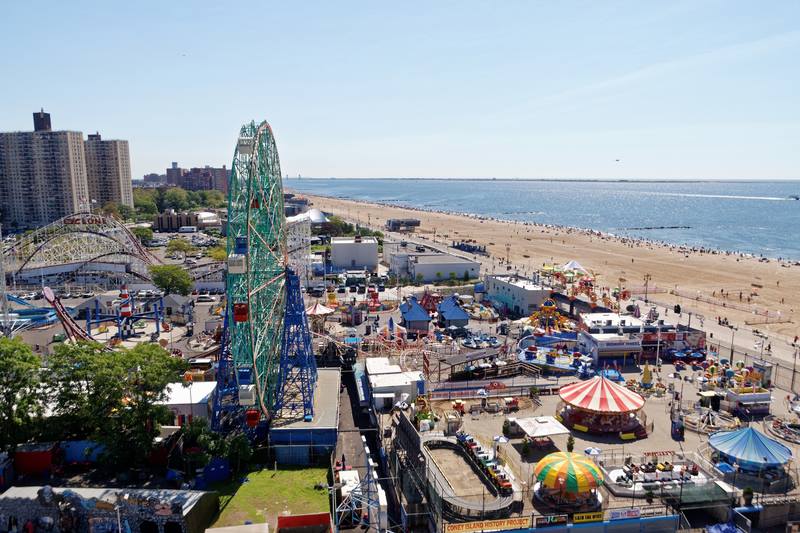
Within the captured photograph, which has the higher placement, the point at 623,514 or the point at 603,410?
the point at 603,410

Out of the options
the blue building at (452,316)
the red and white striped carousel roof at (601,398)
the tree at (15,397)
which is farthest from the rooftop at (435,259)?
the tree at (15,397)

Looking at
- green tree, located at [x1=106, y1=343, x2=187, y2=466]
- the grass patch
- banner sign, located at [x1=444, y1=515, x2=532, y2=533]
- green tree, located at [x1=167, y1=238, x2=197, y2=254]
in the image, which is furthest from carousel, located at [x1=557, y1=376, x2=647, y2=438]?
green tree, located at [x1=167, y1=238, x2=197, y2=254]

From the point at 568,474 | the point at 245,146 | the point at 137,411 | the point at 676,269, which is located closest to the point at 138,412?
the point at 137,411

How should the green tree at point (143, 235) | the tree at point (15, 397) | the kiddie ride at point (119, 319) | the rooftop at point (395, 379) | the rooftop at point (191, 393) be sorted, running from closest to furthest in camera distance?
the tree at point (15, 397), the rooftop at point (191, 393), the rooftop at point (395, 379), the kiddie ride at point (119, 319), the green tree at point (143, 235)

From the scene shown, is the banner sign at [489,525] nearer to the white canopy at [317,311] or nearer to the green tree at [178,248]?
the white canopy at [317,311]

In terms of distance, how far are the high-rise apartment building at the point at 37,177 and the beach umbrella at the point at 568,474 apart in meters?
159

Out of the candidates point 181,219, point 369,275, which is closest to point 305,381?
point 369,275

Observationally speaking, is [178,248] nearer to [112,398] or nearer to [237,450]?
[112,398]

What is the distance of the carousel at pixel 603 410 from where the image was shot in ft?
106

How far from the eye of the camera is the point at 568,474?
79.5 feet

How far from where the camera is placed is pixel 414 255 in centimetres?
8238

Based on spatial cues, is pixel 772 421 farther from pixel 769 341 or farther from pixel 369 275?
pixel 369 275

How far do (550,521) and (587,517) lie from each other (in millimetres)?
1656

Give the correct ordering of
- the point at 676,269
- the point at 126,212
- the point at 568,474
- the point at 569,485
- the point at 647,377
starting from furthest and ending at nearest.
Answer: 1. the point at 126,212
2. the point at 676,269
3. the point at 647,377
4. the point at 568,474
5. the point at 569,485
